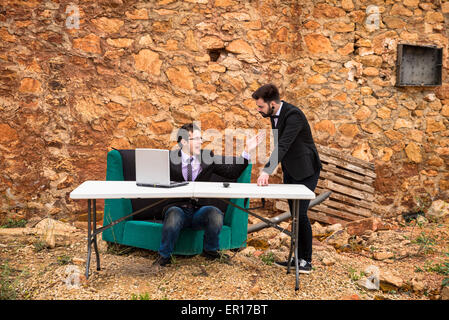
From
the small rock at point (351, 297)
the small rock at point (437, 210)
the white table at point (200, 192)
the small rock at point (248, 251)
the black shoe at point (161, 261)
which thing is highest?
the white table at point (200, 192)

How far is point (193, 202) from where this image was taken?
3.45 meters

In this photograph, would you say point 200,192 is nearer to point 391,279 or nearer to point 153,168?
point 153,168

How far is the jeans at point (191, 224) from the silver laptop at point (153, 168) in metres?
0.33

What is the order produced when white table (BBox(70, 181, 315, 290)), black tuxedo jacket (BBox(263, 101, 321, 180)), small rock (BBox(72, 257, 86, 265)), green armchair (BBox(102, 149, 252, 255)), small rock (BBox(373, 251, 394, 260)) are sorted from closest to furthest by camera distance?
white table (BBox(70, 181, 315, 290)) < black tuxedo jacket (BBox(263, 101, 321, 180)) < small rock (BBox(72, 257, 86, 265)) < green armchair (BBox(102, 149, 252, 255)) < small rock (BBox(373, 251, 394, 260))

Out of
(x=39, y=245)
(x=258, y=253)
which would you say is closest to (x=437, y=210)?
(x=258, y=253)

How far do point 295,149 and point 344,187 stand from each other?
7.23ft

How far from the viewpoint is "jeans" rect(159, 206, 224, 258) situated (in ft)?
10.6

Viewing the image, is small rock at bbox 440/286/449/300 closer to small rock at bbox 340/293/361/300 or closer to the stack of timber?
small rock at bbox 340/293/361/300

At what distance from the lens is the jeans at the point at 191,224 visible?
3.24 m

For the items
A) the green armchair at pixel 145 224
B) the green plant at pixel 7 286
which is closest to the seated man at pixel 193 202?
the green armchair at pixel 145 224

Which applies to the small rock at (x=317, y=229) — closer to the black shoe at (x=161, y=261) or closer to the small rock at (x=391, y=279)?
the small rock at (x=391, y=279)

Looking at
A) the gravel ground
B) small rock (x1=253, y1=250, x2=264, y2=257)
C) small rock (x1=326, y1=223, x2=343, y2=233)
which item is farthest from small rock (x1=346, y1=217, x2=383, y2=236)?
small rock (x1=253, y1=250, x2=264, y2=257)

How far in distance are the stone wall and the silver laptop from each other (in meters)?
1.69

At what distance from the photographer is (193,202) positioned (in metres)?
3.45
